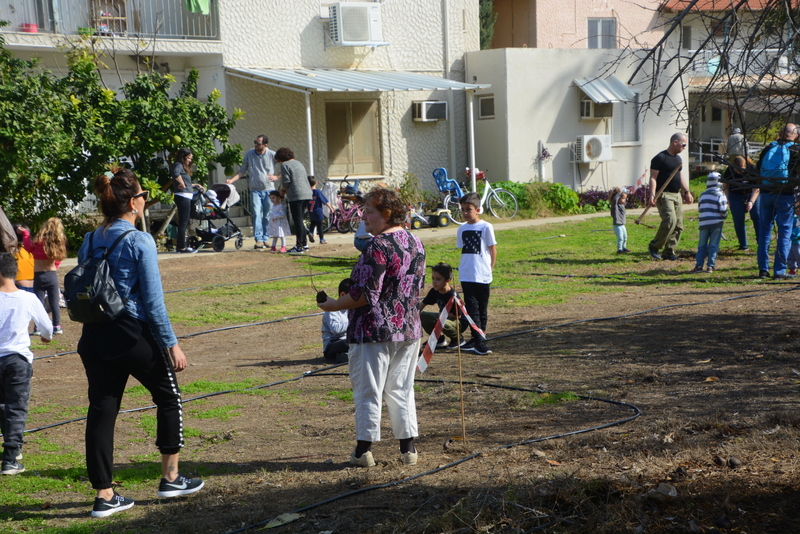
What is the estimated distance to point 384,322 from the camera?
199 inches

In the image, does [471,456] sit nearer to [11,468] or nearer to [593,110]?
[11,468]

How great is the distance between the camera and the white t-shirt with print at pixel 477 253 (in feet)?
26.9

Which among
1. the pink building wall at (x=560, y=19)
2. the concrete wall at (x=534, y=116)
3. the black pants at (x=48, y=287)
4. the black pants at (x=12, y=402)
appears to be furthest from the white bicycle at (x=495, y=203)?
the black pants at (x=12, y=402)

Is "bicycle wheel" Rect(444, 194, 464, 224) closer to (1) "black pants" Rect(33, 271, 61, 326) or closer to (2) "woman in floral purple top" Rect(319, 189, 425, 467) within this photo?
(1) "black pants" Rect(33, 271, 61, 326)

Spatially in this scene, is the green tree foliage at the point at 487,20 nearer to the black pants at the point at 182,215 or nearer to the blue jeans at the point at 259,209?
the blue jeans at the point at 259,209

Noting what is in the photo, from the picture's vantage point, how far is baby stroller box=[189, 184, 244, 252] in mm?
15969

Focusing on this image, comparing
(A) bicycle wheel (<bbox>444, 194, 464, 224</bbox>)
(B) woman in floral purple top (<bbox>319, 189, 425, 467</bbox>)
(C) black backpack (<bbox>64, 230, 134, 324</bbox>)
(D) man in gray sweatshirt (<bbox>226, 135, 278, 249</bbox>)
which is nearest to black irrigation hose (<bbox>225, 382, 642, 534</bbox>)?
(B) woman in floral purple top (<bbox>319, 189, 425, 467</bbox>)

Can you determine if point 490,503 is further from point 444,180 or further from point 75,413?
point 444,180

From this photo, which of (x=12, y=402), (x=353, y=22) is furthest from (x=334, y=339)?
(x=353, y=22)

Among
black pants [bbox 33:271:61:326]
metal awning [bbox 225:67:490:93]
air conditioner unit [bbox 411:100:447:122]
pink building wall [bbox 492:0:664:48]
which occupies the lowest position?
black pants [bbox 33:271:61:326]

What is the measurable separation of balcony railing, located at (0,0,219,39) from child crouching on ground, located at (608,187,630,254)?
968 centimetres

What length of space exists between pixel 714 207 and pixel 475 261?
5.73 metres

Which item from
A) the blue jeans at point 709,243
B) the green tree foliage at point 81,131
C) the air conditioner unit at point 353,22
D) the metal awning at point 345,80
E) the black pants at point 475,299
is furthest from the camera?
the air conditioner unit at point 353,22

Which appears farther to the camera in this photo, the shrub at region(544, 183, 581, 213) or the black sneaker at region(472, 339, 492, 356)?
the shrub at region(544, 183, 581, 213)
